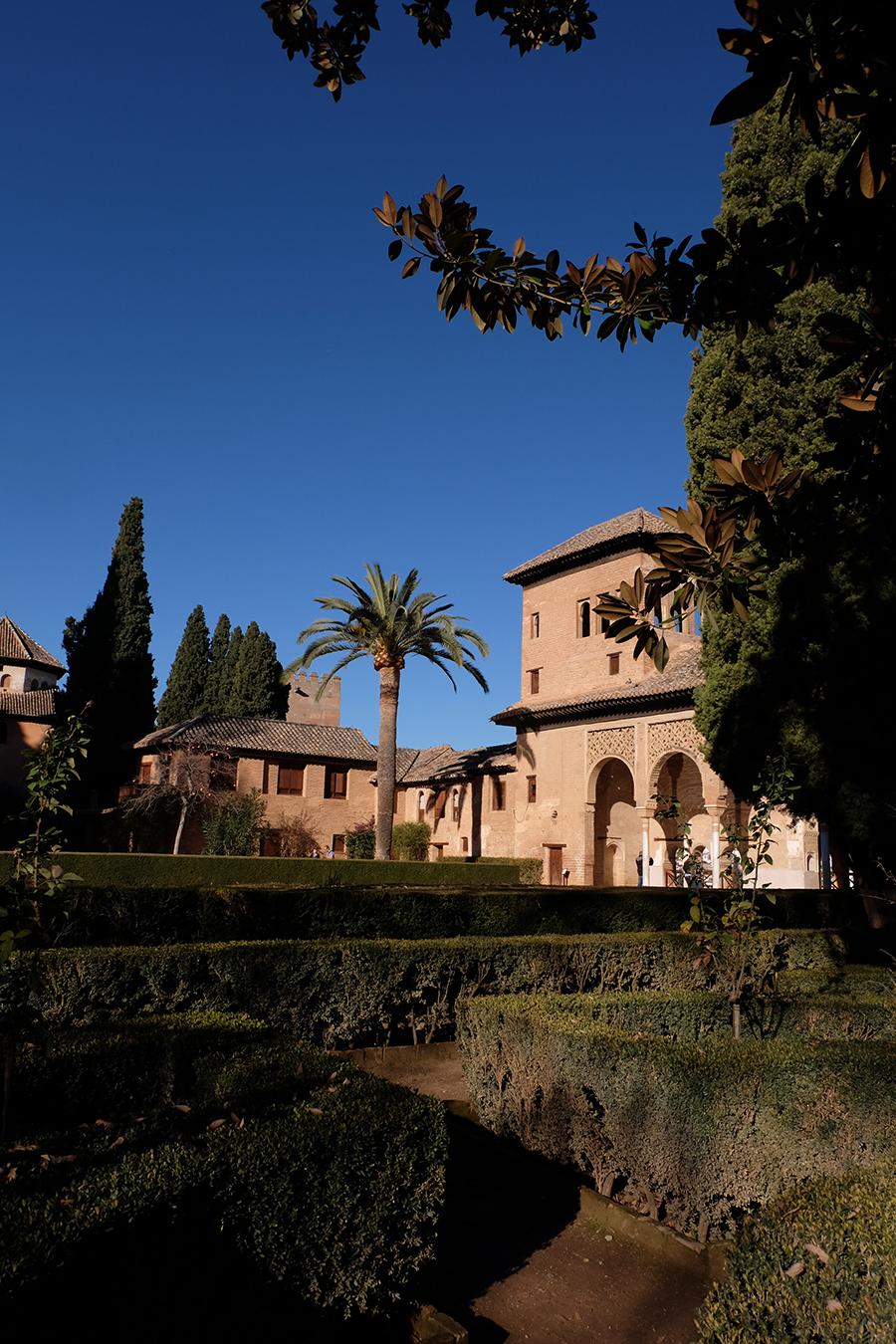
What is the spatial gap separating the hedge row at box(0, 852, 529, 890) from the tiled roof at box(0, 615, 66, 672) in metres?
19.9

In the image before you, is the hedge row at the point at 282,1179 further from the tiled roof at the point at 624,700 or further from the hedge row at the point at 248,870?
the hedge row at the point at 248,870

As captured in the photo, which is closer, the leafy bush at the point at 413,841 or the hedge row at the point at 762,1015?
the hedge row at the point at 762,1015

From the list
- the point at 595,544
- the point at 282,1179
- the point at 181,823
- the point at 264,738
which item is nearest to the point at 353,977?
the point at 282,1179

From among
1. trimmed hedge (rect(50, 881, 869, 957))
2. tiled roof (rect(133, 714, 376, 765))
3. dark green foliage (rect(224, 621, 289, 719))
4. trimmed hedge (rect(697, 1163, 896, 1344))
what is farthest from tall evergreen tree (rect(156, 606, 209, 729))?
trimmed hedge (rect(697, 1163, 896, 1344))

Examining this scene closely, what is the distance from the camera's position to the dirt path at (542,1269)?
3.72m

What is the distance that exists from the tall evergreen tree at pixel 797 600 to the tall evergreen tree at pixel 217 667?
3711 cm

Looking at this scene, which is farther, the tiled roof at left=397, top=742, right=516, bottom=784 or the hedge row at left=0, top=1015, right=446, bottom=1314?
the tiled roof at left=397, top=742, right=516, bottom=784

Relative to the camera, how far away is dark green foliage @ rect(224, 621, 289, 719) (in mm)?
45281

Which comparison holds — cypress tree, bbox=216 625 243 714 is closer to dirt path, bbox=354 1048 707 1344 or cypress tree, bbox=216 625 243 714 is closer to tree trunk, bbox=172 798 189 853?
tree trunk, bbox=172 798 189 853

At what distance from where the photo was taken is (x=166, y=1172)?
9.39 ft

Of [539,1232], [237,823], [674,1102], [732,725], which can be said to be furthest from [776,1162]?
[237,823]

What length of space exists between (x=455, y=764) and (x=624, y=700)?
11.8m

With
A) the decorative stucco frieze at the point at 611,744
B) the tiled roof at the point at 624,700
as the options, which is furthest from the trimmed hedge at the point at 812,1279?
the decorative stucco frieze at the point at 611,744

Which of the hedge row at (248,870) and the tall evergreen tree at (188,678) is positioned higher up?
the tall evergreen tree at (188,678)
